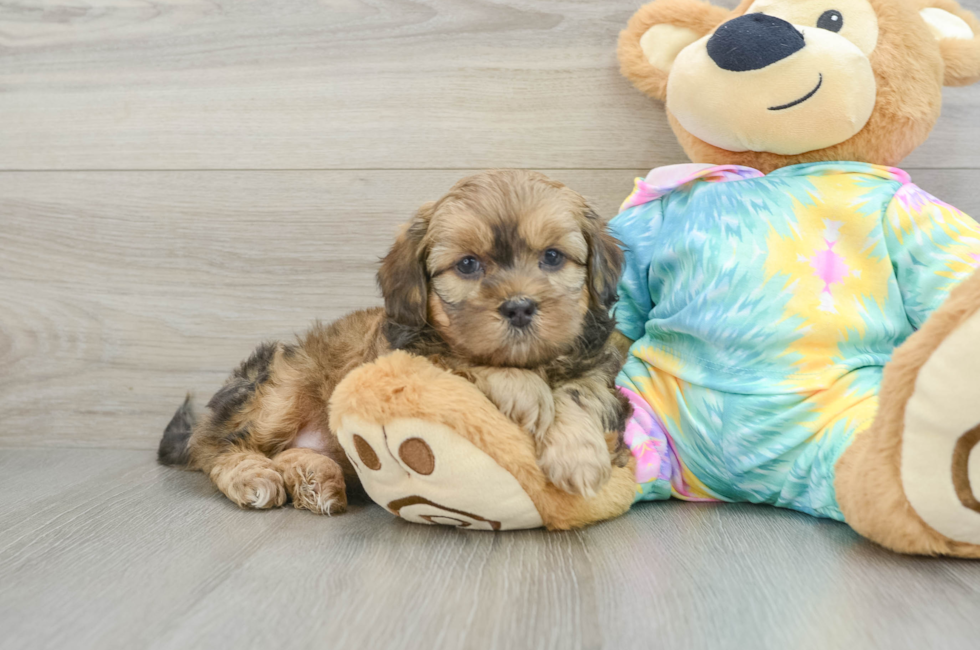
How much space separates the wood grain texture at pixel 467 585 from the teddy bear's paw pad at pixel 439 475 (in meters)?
0.05

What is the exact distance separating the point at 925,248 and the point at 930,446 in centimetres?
54

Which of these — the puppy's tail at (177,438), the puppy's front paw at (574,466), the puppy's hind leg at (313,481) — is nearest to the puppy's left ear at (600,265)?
the puppy's front paw at (574,466)

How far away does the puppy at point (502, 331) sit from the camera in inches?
50.4

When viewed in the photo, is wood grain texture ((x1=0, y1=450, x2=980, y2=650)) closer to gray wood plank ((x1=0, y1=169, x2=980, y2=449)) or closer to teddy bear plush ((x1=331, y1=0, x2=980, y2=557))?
teddy bear plush ((x1=331, y1=0, x2=980, y2=557))

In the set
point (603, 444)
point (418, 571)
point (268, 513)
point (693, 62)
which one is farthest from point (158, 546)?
point (693, 62)

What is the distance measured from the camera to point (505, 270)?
1.34 m

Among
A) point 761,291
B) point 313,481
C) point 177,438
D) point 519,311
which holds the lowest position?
point 177,438

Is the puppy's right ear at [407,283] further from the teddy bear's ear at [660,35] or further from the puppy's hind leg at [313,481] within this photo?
the teddy bear's ear at [660,35]

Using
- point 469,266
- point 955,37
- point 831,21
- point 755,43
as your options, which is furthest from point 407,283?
point 955,37

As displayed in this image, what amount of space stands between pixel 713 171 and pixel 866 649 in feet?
3.33

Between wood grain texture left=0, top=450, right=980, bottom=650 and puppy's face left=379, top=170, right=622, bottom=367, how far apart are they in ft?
1.22

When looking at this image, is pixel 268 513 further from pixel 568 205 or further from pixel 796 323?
pixel 796 323

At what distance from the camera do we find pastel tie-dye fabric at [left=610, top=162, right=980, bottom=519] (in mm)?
1397

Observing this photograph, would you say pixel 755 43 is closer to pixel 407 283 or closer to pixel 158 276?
pixel 407 283
